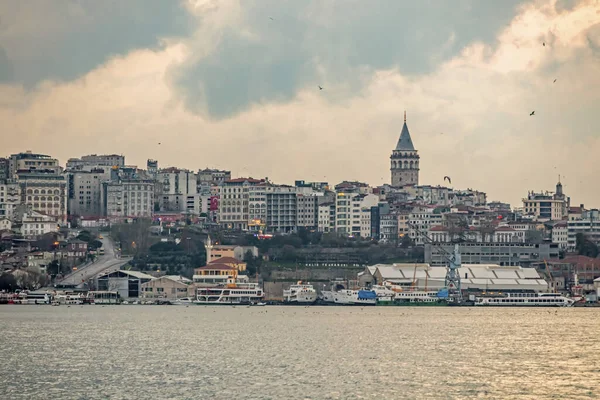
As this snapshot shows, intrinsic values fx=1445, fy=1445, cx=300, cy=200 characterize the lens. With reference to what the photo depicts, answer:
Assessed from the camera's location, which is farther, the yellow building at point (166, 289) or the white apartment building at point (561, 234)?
the white apartment building at point (561, 234)

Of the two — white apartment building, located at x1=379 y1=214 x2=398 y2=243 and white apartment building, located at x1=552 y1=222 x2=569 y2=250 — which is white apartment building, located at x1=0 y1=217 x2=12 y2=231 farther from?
white apartment building, located at x1=552 y1=222 x2=569 y2=250

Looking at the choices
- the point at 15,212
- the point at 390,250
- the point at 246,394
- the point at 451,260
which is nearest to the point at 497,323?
the point at 451,260

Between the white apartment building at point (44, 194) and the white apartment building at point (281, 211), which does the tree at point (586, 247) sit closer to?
the white apartment building at point (281, 211)

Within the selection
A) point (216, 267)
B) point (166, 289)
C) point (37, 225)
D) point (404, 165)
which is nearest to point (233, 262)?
point (216, 267)

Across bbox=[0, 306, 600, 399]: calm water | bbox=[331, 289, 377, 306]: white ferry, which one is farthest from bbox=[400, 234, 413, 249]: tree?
bbox=[0, 306, 600, 399]: calm water

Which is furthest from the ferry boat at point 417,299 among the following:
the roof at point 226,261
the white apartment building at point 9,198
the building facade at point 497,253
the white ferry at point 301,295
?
the white apartment building at point 9,198

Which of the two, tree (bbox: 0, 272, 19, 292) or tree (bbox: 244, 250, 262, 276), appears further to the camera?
tree (bbox: 244, 250, 262, 276)

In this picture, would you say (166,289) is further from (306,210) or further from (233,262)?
(306,210)
